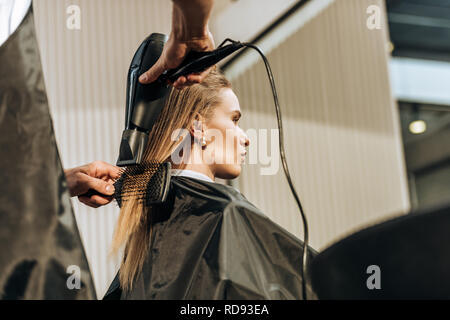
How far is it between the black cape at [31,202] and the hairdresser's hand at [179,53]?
1.00 feet

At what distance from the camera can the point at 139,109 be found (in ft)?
3.88

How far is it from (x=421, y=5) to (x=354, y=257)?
16.0ft

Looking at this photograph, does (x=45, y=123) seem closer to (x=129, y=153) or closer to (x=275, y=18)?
(x=129, y=153)

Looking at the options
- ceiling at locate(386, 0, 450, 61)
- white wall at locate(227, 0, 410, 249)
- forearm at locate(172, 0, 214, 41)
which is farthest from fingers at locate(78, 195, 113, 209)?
ceiling at locate(386, 0, 450, 61)

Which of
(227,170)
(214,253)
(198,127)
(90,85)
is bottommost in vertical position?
(214,253)

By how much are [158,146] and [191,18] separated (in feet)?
1.76

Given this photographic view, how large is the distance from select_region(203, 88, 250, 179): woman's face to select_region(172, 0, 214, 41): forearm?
20.1 inches

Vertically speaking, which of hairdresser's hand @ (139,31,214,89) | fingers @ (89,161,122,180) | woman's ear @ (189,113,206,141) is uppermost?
woman's ear @ (189,113,206,141)

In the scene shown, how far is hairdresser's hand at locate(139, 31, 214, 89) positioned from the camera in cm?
97

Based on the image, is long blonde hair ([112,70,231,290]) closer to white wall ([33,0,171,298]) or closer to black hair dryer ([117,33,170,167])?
black hair dryer ([117,33,170,167])

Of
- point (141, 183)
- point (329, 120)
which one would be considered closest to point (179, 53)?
point (141, 183)

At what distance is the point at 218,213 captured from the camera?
1160 millimetres

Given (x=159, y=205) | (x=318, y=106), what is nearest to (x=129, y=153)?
(x=159, y=205)

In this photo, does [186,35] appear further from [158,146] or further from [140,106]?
[158,146]
